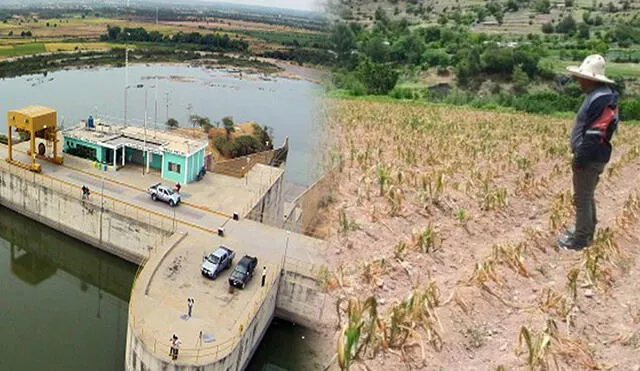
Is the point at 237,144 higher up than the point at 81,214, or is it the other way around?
the point at 81,214

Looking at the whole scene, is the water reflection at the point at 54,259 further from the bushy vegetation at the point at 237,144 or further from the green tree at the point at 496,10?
the green tree at the point at 496,10

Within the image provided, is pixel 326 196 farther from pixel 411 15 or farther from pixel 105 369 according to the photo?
pixel 411 15

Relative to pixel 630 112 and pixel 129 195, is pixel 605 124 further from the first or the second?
pixel 630 112

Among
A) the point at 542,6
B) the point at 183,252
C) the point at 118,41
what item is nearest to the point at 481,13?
the point at 542,6

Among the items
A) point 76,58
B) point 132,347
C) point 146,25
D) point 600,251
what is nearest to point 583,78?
point 600,251

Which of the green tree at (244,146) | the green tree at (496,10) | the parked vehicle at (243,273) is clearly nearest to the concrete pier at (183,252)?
the parked vehicle at (243,273)

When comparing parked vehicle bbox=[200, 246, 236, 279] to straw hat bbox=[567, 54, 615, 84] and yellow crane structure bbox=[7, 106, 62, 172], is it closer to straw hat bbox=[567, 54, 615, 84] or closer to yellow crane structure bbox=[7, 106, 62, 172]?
straw hat bbox=[567, 54, 615, 84]
